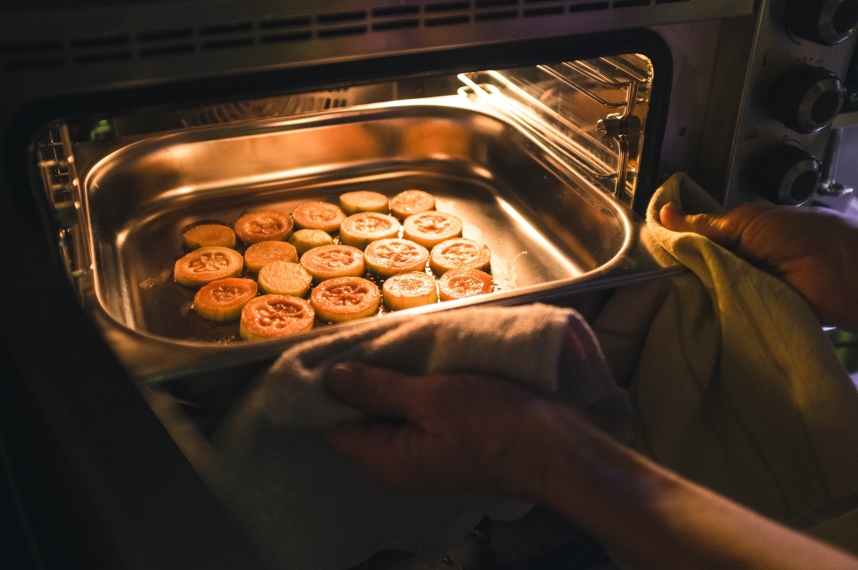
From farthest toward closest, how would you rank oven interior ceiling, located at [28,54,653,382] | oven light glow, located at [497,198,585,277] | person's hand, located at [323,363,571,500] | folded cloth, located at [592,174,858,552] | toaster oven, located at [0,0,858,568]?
oven light glow, located at [497,198,585,277]
oven interior ceiling, located at [28,54,653,382]
folded cloth, located at [592,174,858,552]
person's hand, located at [323,363,571,500]
toaster oven, located at [0,0,858,568]

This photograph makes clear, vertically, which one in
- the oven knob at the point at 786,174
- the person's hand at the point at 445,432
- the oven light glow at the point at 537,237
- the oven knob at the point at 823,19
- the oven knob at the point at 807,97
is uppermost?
the oven knob at the point at 823,19

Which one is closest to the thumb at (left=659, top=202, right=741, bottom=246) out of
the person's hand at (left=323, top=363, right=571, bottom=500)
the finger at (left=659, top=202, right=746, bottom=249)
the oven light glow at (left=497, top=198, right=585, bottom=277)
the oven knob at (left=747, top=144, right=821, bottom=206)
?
the finger at (left=659, top=202, right=746, bottom=249)

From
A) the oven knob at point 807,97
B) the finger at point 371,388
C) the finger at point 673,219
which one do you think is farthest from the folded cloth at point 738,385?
the finger at point 371,388

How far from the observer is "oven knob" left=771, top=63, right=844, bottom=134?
920 millimetres

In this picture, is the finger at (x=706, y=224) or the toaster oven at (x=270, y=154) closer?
→ the toaster oven at (x=270, y=154)

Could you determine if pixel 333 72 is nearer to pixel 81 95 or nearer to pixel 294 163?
pixel 81 95

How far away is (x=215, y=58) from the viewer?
70 cm

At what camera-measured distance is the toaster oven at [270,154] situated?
1.27 ft

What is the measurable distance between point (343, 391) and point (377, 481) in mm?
101

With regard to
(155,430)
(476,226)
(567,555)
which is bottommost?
(567,555)

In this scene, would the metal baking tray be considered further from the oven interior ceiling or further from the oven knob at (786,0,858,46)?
the oven knob at (786,0,858,46)

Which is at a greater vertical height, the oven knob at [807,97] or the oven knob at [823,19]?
the oven knob at [823,19]

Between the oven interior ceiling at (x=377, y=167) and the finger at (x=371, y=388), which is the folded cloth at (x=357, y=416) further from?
the oven interior ceiling at (x=377, y=167)

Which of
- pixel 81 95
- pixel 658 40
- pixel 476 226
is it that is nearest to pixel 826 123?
pixel 658 40
